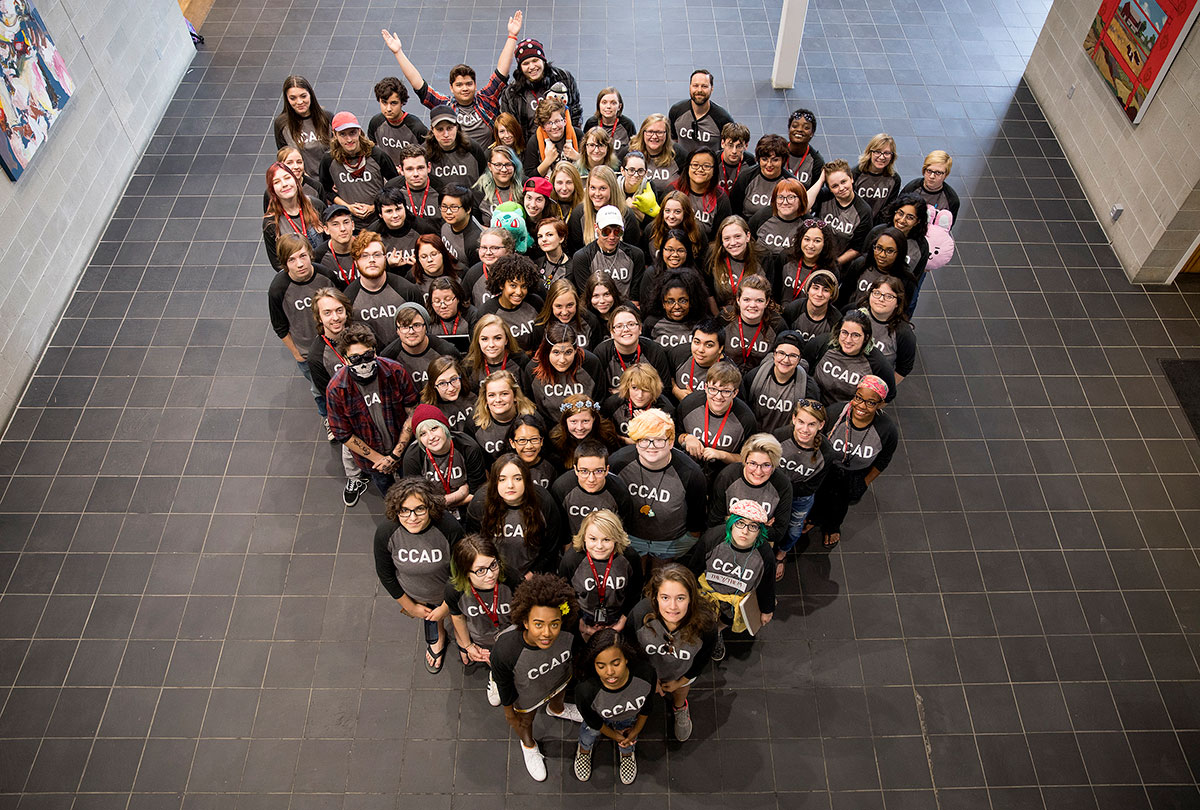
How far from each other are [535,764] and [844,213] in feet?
14.1

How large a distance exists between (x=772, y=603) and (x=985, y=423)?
287 cm

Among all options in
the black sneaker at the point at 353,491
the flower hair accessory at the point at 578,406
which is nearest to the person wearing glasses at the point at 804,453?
the flower hair accessory at the point at 578,406

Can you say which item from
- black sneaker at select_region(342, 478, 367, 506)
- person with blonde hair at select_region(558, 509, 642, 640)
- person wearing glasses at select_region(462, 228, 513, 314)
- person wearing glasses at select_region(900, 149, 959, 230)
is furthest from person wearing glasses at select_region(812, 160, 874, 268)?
black sneaker at select_region(342, 478, 367, 506)

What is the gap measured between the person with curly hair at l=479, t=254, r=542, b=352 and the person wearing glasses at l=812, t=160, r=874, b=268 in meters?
2.29

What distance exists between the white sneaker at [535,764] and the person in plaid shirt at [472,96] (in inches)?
181

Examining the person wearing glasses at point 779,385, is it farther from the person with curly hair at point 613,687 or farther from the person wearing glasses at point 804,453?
the person with curly hair at point 613,687

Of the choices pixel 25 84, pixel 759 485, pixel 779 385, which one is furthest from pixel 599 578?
pixel 25 84

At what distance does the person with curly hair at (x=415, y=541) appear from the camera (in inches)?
163

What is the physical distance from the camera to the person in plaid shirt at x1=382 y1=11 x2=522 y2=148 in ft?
22.3

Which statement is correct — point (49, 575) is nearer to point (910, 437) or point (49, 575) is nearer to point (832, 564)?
point (832, 564)

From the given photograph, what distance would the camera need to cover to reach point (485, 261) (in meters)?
5.36

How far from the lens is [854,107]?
360 inches

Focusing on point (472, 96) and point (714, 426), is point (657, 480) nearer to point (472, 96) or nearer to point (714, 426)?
point (714, 426)

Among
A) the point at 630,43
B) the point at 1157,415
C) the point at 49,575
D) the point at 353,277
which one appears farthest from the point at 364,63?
the point at 1157,415
